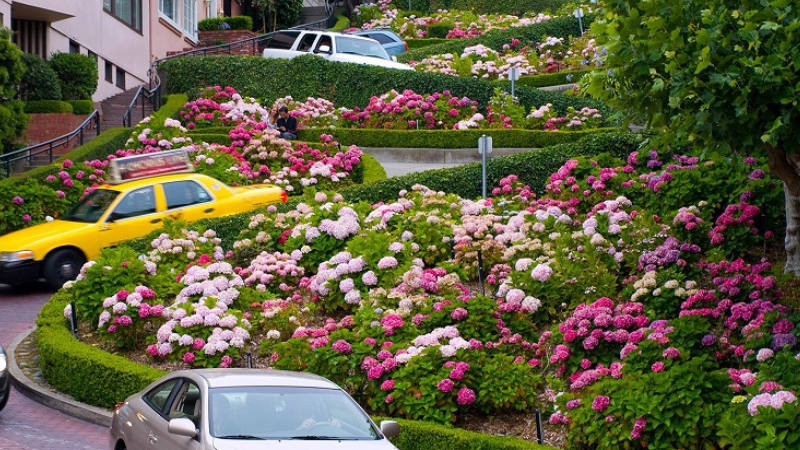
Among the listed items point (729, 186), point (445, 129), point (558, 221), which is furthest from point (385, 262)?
point (445, 129)

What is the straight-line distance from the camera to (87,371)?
46.1 feet

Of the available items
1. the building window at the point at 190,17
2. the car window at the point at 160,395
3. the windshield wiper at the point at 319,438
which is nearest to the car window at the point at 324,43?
the building window at the point at 190,17

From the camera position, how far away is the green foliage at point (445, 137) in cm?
2642

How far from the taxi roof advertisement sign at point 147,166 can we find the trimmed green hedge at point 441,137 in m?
7.10

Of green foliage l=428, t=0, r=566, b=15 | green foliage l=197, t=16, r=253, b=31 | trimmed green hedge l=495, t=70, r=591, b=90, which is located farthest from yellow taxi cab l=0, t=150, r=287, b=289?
green foliage l=428, t=0, r=566, b=15

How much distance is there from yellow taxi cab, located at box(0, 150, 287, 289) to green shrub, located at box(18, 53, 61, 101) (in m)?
11.9

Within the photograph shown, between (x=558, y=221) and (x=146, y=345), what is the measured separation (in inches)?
207

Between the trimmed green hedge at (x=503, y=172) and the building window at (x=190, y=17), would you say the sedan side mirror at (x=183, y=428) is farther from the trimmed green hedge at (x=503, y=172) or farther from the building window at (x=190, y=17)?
the building window at (x=190, y=17)

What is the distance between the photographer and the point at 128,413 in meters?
10.3

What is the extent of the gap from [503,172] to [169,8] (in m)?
25.6

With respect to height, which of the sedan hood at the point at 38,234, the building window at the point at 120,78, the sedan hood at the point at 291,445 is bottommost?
the sedan hood at the point at 291,445

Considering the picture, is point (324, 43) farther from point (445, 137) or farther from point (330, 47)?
point (445, 137)

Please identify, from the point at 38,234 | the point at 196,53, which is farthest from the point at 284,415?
the point at 196,53

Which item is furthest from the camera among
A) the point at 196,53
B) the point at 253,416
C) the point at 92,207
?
A: the point at 196,53
